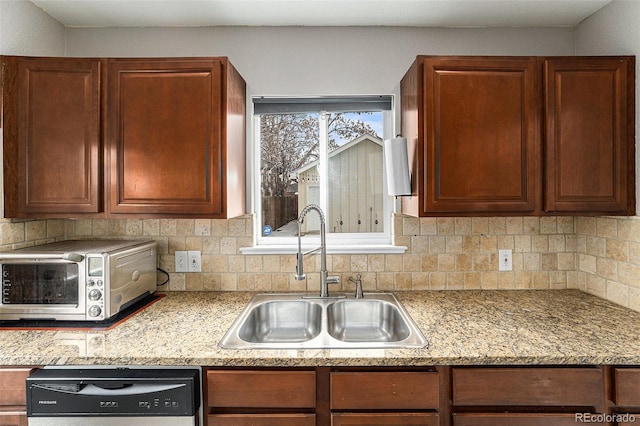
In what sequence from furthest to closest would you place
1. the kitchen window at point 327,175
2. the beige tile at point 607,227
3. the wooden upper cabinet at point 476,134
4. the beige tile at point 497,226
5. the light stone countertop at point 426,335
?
the kitchen window at point 327,175
the beige tile at point 497,226
the beige tile at point 607,227
the wooden upper cabinet at point 476,134
the light stone countertop at point 426,335

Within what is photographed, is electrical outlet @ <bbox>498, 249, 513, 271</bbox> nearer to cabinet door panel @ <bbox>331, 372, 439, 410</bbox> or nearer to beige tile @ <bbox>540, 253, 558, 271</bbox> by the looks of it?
beige tile @ <bbox>540, 253, 558, 271</bbox>

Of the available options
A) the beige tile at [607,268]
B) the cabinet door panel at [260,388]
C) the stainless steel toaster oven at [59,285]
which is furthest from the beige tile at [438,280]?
the stainless steel toaster oven at [59,285]

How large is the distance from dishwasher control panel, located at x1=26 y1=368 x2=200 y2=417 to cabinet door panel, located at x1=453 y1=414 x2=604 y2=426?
943mm

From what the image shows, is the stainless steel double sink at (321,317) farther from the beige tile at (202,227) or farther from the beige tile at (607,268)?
the beige tile at (607,268)

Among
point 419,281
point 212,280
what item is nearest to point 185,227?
A: point 212,280

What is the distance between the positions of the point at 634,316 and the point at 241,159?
1.97 m

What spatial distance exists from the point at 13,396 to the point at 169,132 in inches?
44.9

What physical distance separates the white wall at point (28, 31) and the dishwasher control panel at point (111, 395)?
1.48 m

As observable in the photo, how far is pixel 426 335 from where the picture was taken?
4.75 feet

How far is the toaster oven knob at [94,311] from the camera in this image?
1.55 metres

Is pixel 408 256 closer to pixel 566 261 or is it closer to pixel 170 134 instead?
pixel 566 261

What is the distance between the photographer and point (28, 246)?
184 cm

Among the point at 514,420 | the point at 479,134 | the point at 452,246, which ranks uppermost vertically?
the point at 479,134

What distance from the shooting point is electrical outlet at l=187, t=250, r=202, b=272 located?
2.10 meters
